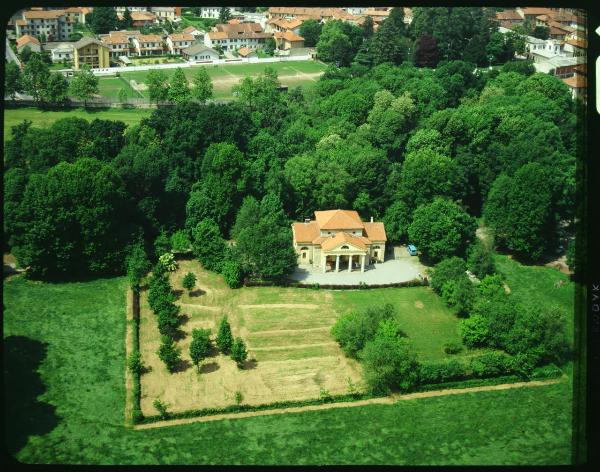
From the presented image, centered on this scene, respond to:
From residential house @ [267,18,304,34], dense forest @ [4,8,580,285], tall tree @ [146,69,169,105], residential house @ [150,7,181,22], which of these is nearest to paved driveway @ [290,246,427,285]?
dense forest @ [4,8,580,285]

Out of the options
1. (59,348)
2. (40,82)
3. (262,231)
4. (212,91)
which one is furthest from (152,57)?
(59,348)

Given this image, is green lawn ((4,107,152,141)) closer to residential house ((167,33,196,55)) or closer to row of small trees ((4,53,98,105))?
row of small trees ((4,53,98,105))

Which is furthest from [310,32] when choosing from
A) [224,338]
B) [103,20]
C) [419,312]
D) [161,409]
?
[161,409]

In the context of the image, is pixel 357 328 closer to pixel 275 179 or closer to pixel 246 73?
pixel 275 179

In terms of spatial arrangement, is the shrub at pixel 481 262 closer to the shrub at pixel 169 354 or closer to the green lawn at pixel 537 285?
the green lawn at pixel 537 285

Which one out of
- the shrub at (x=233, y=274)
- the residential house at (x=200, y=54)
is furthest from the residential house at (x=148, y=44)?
the shrub at (x=233, y=274)

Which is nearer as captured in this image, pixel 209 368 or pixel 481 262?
pixel 209 368
